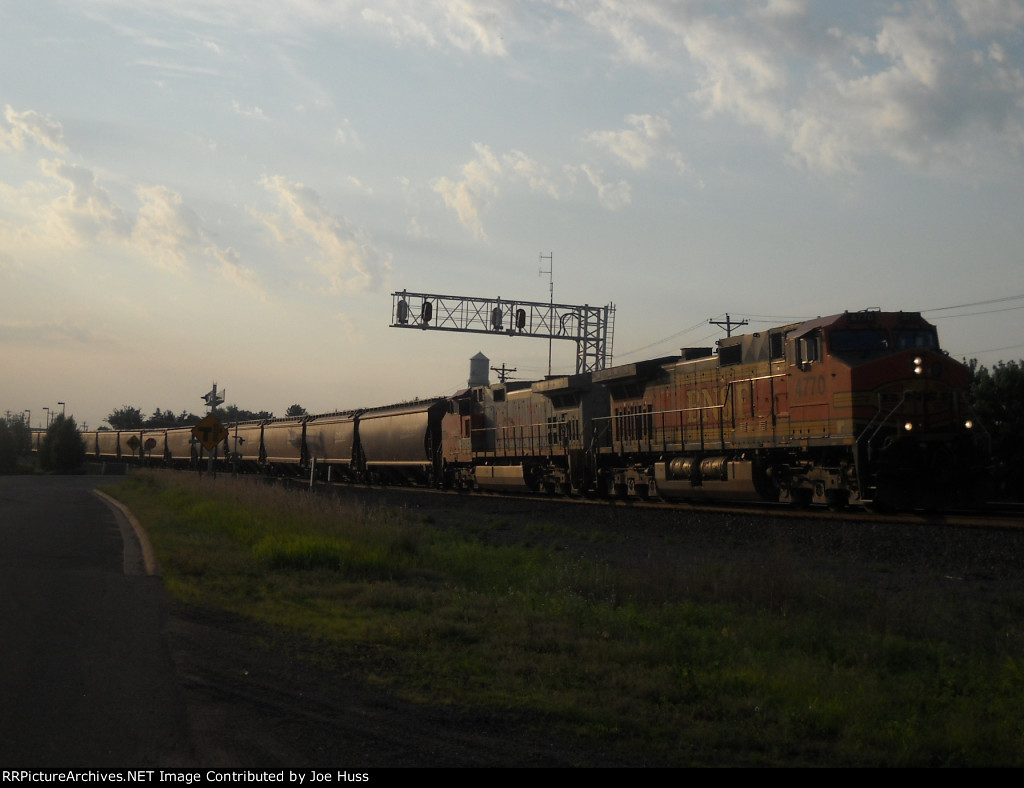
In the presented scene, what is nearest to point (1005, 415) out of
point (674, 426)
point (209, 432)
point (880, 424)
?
point (674, 426)

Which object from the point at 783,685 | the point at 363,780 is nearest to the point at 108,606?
the point at 363,780

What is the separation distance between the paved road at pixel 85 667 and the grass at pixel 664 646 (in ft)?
2.90

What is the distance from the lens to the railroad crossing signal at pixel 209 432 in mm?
27078

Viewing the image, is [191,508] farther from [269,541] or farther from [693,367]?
[693,367]

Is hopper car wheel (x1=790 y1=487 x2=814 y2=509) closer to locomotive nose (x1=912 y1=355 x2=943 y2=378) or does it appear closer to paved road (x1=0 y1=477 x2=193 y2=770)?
locomotive nose (x1=912 y1=355 x2=943 y2=378)

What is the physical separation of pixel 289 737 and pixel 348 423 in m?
39.1

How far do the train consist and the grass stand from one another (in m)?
6.24

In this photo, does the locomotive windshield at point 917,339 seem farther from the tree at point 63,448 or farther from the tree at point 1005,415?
the tree at point 63,448

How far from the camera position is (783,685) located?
240 inches

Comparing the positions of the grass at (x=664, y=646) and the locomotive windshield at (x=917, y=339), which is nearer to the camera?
the grass at (x=664, y=646)

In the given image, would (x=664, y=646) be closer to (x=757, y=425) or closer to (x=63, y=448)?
(x=757, y=425)

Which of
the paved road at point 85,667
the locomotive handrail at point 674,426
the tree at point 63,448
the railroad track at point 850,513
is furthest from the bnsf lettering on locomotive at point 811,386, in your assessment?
the tree at point 63,448

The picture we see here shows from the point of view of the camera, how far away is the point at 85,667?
6.41 metres

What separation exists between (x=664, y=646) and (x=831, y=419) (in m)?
10.3
